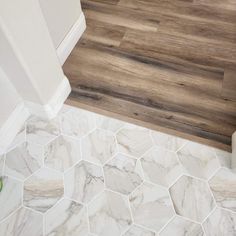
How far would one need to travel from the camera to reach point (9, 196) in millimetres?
1196

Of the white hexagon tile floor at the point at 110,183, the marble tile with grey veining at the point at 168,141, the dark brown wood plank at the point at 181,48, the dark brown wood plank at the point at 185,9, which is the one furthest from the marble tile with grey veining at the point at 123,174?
the dark brown wood plank at the point at 185,9

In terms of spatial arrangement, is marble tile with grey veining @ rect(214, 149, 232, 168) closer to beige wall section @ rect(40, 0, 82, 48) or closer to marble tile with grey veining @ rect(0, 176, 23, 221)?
marble tile with grey veining @ rect(0, 176, 23, 221)

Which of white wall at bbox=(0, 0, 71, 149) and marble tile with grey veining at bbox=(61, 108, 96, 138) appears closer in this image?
white wall at bbox=(0, 0, 71, 149)

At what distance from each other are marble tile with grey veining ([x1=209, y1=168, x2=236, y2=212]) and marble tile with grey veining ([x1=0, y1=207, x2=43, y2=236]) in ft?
2.49

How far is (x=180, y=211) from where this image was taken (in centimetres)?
111

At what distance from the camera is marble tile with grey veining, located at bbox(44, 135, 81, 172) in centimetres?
126

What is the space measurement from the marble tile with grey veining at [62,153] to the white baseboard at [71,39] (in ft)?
1.78

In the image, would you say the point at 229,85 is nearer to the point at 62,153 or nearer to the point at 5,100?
the point at 62,153

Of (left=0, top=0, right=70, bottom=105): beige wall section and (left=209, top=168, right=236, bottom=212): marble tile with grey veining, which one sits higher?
(left=0, top=0, right=70, bottom=105): beige wall section

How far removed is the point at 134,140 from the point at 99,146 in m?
0.18

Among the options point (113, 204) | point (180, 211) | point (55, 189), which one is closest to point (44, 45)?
point (55, 189)

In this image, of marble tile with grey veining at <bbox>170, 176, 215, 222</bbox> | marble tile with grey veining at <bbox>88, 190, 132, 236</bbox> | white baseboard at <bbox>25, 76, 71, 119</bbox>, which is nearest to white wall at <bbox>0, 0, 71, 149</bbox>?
white baseboard at <bbox>25, 76, 71, 119</bbox>

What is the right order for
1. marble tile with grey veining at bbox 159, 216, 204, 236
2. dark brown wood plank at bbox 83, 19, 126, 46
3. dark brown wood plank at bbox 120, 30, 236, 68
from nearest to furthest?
marble tile with grey veining at bbox 159, 216, 204, 236, dark brown wood plank at bbox 120, 30, 236, 68, dark brown wood plank at bbox 83, 19, 126, 46

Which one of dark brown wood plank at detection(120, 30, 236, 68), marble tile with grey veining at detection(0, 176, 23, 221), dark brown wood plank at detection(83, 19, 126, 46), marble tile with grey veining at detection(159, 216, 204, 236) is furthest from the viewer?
dark brown wood plank at detection(83, 19, 126, 46)
